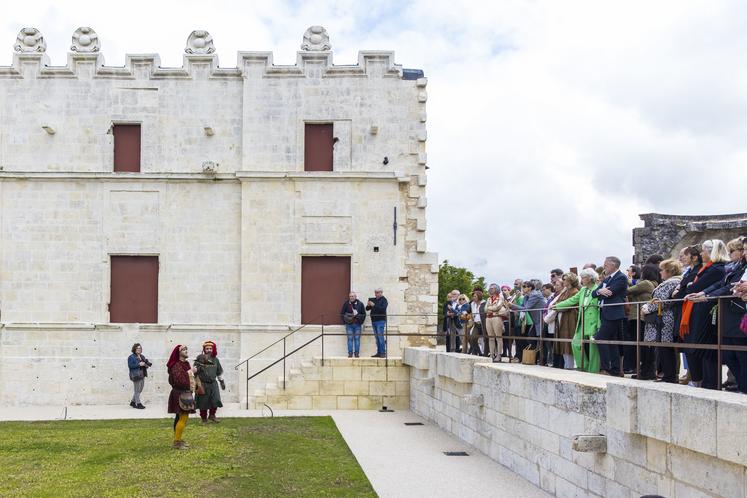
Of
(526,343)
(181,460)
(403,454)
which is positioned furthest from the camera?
(526,343)

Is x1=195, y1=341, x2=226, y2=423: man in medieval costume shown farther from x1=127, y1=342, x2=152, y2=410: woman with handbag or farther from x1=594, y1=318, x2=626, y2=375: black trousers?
x1=594, y1=318, x2=626, y2=375: black trousers

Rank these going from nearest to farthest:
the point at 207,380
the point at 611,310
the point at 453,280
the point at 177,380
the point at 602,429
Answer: the point at 602,429 < the point at 611,310 < the point at 177,380 < the point at 207,380 < the point at 453,280

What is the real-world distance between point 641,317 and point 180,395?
7.09m

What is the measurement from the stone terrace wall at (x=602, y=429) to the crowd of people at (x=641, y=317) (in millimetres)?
418

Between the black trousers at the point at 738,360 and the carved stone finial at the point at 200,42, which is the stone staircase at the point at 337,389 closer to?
the carved stone finial at the point at 200,42

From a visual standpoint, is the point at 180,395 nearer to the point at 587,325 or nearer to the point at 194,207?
the point at 587,325

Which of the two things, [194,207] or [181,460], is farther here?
[194,207]

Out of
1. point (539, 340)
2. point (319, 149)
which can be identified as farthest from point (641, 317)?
point (319, 149)

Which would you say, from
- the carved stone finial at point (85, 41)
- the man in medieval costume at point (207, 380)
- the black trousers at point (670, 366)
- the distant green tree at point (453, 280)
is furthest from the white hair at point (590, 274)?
the distant green tree at point (453, 280)

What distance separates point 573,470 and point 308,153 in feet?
44.7

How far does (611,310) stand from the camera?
9.83 metres

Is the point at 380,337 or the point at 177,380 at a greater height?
the point at 380,337

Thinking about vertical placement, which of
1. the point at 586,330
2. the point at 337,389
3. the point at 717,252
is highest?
the point at 717,252

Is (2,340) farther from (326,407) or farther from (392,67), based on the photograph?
(392,67)
